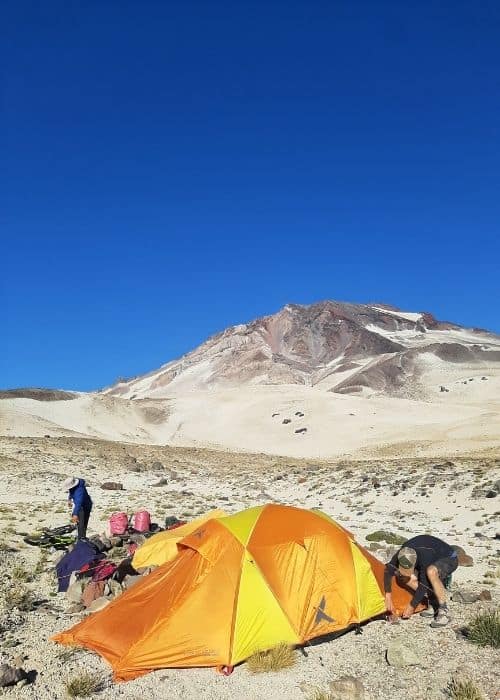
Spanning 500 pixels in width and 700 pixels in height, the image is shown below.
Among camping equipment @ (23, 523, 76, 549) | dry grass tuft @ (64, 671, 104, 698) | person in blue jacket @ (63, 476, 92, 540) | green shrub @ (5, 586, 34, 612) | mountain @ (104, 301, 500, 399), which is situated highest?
mountain @ (104, 301, 500, 399)

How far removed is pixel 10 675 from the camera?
671 centimetres

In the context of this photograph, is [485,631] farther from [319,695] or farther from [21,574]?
[21,574]

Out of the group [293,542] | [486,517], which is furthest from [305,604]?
[486,517]

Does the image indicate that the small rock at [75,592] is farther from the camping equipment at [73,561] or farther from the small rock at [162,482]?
the small rock at [162,482]

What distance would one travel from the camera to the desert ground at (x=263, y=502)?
697 centimetres

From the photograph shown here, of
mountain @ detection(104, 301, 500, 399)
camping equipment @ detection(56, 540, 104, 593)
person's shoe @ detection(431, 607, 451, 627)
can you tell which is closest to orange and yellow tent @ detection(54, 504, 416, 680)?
person's shoe @ detection(431, 607, 451, 627)

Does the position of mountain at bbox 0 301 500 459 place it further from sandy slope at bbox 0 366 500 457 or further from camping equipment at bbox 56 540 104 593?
camping equipment at bbox 56 540 104 593

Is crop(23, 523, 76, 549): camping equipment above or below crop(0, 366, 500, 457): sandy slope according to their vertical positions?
below

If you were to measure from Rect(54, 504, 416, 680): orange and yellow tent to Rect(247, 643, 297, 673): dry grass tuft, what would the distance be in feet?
0.40

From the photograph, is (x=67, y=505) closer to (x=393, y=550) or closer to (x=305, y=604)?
(x=393, y=550)

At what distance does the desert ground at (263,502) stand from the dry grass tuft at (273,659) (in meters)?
0.10

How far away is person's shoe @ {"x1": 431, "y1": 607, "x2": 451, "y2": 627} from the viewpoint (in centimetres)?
834

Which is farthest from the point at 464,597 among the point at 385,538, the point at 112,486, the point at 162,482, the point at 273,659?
the point at 162,482

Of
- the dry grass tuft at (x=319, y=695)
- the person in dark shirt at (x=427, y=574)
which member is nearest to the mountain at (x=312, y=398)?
the person in dark shirt at (x=427, y=574)
